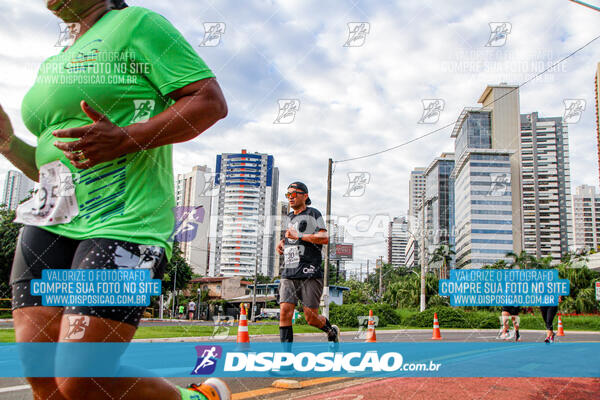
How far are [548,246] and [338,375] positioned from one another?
146434 mm

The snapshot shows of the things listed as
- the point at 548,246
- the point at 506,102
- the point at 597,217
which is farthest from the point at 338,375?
the point at 548,246

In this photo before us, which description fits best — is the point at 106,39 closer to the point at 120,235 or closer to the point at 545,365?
the point at 120,235

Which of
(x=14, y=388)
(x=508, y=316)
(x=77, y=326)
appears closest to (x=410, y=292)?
(x=508, y=316)

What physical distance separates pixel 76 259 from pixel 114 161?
33 centimetres

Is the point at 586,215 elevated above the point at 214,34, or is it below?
above

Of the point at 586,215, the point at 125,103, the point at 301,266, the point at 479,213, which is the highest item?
the point at 586,215

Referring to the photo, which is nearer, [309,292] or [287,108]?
[309,292]

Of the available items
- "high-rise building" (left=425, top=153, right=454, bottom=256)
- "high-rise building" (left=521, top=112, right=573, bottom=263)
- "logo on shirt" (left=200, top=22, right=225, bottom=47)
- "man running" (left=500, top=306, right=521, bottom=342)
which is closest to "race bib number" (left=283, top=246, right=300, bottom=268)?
"logo on shirt" (left=200, top=22, right=225, bottom=47)

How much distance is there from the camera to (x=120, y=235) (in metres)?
1.38

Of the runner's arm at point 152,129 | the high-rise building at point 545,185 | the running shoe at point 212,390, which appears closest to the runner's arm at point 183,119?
the runner's arm at point 152,129

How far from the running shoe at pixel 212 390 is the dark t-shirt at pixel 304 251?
253 cm

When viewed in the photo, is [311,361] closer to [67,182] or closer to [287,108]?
[67,182]

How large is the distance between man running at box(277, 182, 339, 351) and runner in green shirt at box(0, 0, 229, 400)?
2815 millimetres

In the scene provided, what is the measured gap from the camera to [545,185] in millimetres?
109312
